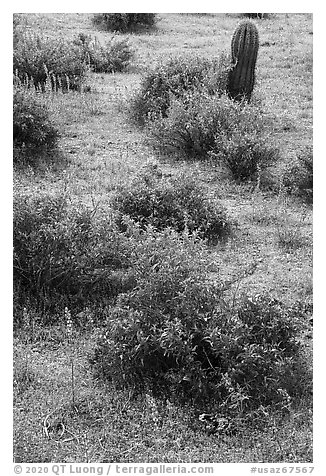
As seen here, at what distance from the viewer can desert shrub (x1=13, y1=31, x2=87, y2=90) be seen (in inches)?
439

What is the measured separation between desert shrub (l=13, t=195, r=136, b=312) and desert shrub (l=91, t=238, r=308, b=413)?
670 mm

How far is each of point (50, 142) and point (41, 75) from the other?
286cm

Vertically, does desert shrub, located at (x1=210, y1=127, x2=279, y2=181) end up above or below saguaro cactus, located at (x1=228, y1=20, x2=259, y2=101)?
below

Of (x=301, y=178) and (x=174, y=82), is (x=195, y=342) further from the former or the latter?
(x=174, y=82)

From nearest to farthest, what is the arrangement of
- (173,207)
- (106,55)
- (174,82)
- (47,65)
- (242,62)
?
1. (173,207)
2. (174,82)
3. (242,62)
4. (47,65)
5. (106,55)

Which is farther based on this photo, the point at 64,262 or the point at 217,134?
the point at 217,134

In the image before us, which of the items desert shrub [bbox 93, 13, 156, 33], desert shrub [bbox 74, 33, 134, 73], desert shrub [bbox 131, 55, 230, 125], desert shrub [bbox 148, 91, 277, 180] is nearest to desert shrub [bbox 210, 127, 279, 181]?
desert shrub [bbox 148, 91, 277, 180]

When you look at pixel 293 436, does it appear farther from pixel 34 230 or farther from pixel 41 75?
pixel 41 75

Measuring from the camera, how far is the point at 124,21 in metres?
15.5

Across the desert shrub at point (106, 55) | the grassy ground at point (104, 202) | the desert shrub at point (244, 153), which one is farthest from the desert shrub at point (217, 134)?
the desert shrub at point (106, 55)

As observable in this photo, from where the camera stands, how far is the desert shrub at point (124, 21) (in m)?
15.4

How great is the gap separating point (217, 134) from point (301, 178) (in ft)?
3.80

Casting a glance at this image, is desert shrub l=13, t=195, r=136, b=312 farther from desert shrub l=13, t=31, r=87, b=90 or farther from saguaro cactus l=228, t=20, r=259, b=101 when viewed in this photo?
saguaro cactus l=228, t=20, r=259, b=101

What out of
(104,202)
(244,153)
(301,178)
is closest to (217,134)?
(244,153)
